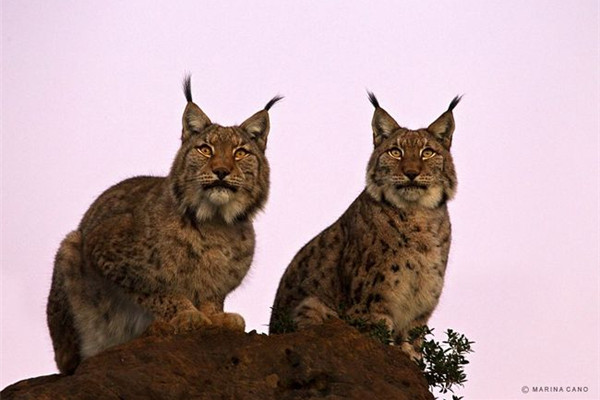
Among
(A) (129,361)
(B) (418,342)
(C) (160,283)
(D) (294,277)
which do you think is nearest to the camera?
(A) (129,361)

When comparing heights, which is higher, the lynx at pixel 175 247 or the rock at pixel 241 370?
the lynx at pixel 175 247

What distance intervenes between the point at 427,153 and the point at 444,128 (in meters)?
0.46

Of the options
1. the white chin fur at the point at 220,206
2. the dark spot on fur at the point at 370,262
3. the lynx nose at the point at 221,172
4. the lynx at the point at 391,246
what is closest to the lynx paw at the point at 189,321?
the white chin fur at the point at 220,206

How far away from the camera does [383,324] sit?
981 cm

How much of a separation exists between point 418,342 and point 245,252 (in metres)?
2.10

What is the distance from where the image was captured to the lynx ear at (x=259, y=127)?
9852 millimetres

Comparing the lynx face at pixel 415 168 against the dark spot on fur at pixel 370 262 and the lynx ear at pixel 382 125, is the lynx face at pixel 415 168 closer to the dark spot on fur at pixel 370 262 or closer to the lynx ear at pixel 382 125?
the lynx ear at pixel 382 125

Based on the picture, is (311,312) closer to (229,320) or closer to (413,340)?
(413,340)

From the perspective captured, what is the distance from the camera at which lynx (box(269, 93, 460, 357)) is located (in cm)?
1072

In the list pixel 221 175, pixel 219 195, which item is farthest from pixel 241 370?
pixel 221 175

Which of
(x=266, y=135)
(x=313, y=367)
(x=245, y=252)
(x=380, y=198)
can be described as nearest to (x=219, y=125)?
(x=266, y=135)

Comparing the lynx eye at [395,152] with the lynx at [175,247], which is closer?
the lynx at [175,247]

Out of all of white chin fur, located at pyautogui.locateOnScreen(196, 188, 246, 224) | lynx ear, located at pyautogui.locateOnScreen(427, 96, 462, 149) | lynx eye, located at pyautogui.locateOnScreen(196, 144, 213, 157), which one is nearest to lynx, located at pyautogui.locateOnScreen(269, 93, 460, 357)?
lynx ear, located at pyautogui.locateOnScreen(427, 96, 462, 149)

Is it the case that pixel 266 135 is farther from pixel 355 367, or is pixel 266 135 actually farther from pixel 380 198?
pixel 355 367
